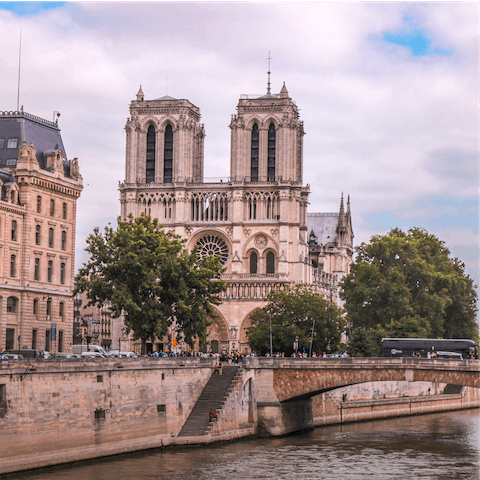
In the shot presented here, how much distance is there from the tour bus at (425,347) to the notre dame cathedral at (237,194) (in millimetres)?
44304

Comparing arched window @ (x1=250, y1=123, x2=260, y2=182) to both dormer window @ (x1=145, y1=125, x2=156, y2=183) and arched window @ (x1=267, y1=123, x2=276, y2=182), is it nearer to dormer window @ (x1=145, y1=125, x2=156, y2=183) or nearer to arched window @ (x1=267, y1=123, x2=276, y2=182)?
arched window @ (x1=267, y1=123, x2=276, y2=182)

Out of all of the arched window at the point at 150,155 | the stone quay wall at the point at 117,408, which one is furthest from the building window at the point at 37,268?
the arched window at the point at 150,155

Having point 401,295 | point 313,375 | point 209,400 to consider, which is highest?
point 401,295

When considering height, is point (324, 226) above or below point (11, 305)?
above

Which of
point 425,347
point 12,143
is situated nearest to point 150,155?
point 12,143

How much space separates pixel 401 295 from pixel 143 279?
30.8 meters

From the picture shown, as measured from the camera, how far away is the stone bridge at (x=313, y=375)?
197ft

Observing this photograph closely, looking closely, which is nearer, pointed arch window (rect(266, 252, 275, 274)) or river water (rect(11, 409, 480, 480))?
river water (rect(11, 409, 480, 480))

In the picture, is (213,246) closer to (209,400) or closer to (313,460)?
(209,400)

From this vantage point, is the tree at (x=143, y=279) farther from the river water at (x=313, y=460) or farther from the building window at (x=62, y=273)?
the river water at (x=313, y=460)

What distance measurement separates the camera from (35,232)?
70.9 metres

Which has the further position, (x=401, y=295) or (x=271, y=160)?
(x=271, y=160)

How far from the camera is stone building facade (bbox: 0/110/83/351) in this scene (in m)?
68.6

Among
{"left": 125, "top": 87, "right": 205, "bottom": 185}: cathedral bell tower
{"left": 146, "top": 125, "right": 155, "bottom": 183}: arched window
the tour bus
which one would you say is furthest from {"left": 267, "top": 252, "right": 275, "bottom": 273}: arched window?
the tour bus
